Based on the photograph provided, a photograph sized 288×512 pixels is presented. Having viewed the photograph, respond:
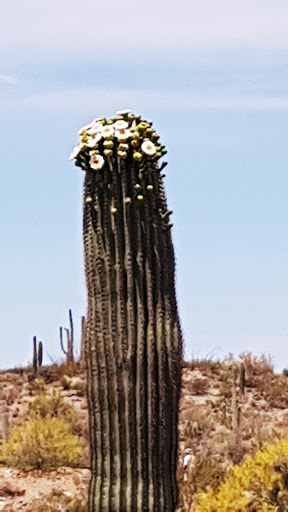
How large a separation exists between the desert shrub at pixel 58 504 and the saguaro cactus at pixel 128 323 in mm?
3267

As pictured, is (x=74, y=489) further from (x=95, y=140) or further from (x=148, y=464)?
(x=95, y=140)

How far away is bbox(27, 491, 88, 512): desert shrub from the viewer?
47.2 ft

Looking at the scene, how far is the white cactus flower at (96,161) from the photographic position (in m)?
11.0

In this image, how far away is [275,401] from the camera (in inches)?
934

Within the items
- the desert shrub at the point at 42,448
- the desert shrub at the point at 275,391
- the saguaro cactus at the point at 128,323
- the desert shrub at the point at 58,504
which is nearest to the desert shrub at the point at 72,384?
the desert shrub at the point at 275,391

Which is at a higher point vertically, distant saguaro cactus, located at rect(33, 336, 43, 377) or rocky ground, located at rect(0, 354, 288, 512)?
distant saguaro cactus, located at rect(33, 336, 43, 377)

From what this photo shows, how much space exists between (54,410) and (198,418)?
2.30 meters

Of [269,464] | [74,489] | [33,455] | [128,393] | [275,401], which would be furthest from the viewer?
[275,401]

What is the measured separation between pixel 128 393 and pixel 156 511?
1037 millimetres

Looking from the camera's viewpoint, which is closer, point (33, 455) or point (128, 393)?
point (128, 393)

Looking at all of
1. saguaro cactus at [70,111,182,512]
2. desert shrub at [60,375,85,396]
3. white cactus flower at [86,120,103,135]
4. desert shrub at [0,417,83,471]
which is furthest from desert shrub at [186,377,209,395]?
white cactus flower at [86,120,103,135]

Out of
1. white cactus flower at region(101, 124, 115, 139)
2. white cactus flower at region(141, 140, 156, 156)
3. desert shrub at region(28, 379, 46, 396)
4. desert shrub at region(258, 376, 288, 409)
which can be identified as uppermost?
white cactus flower at region(101, 124, 115, 139)

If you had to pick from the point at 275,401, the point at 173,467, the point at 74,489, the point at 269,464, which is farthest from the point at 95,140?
the point at 275,401

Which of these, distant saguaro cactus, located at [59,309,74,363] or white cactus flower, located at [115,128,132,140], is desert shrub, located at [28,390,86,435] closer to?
distant saguaro cactus, located at [59,309,74,363]
